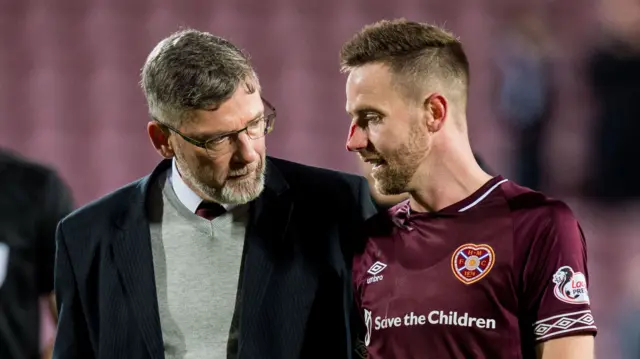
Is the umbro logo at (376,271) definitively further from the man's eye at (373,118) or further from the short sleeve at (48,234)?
the short sleeve at (48,234)

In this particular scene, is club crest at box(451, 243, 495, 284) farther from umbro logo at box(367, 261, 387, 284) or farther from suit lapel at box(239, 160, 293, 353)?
suit lapel at box(239, 160, 293, 353)

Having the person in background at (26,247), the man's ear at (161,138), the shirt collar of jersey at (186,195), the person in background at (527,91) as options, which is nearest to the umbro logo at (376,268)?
the shirt collar of jersey at (186,195)

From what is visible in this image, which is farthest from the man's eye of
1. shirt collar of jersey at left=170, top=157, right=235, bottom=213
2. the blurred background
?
the blurred background

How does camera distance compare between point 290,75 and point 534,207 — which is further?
point 290,75

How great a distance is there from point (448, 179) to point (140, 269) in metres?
0.63

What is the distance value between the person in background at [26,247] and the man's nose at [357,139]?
897mm

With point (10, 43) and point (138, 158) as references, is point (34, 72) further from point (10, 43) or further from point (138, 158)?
point (138, 158)

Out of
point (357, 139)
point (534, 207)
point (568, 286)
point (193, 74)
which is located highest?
point (193, 74)

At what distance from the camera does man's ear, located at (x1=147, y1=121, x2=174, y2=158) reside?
87.5 inches

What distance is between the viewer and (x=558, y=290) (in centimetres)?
181

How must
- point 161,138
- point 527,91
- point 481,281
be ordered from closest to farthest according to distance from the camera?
point 481,281 → point 161,138 → point 527,91

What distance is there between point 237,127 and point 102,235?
1.17 ft

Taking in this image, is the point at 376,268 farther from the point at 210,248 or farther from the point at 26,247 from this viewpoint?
the point at 26,247

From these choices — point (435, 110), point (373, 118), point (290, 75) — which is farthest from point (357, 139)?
point (290, 75)
